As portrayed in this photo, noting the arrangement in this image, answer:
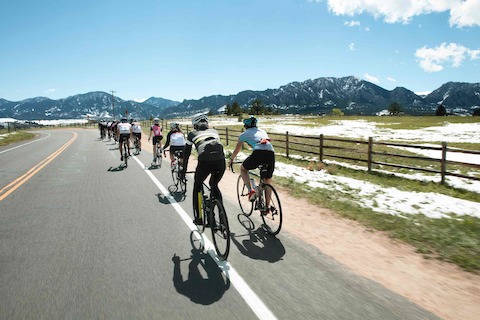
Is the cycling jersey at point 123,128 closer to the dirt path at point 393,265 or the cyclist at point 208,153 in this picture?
the dirt path at point 393,265

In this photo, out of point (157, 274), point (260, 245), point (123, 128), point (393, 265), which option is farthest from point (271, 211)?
point (123, 128)

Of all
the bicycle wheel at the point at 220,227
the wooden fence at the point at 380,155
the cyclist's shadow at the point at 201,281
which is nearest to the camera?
the cyclist's shadow at the point at 201,281

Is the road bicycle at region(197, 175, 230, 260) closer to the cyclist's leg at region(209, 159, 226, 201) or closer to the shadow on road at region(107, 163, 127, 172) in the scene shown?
the cyclist's leg at region(209, 159, 226, 201)

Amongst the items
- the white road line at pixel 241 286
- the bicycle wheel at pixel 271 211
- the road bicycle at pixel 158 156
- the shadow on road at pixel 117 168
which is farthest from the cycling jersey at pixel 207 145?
the road bicycle at pixel 158 156

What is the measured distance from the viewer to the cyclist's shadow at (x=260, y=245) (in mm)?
4746

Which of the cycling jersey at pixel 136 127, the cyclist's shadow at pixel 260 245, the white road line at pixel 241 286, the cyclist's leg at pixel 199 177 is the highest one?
the cycling jersey at pixel 136 127

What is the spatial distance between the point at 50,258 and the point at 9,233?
5.93ft

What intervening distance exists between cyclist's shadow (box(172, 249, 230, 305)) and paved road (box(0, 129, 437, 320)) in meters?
0.01

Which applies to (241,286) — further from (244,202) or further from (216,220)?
(244,202)

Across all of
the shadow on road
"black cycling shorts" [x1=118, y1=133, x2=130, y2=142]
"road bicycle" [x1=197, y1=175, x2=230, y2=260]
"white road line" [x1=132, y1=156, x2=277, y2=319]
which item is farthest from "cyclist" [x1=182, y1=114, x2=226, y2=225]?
"black cycling shorts" [x1=118, y1=133, x2=130, y2=142]

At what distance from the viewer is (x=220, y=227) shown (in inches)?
185

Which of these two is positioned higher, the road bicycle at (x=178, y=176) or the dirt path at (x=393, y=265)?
the road bicycle at (x=178, y=176)

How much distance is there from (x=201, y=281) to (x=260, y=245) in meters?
1.52

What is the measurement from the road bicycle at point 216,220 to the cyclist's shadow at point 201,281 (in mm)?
271
